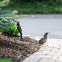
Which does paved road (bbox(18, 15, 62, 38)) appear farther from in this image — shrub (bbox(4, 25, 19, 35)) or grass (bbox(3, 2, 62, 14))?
shrub (bbox(4, 25, 19, 35))

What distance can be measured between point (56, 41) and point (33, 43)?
112 centimetres

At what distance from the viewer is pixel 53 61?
554 centimetres

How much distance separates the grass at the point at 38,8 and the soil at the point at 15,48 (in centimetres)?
1102

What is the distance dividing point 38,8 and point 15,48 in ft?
43.9

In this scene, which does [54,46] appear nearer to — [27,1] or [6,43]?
[6,43]

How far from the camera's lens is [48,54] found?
244 inches

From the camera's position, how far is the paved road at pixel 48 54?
570 cm

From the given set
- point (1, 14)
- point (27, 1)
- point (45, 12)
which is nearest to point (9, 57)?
point (1, 14)

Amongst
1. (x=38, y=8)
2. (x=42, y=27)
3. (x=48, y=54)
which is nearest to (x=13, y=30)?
(x=48, y=54)

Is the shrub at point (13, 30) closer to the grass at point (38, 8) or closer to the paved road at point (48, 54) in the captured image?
the paved road at point (48, 54)

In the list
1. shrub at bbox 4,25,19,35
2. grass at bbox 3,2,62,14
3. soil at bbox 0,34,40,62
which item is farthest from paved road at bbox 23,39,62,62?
grass at bbox 3,2,62,14

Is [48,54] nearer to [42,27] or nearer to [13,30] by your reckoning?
[13,30]

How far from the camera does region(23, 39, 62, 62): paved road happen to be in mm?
5699

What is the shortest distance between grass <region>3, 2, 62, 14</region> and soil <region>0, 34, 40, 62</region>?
36.2 ft
